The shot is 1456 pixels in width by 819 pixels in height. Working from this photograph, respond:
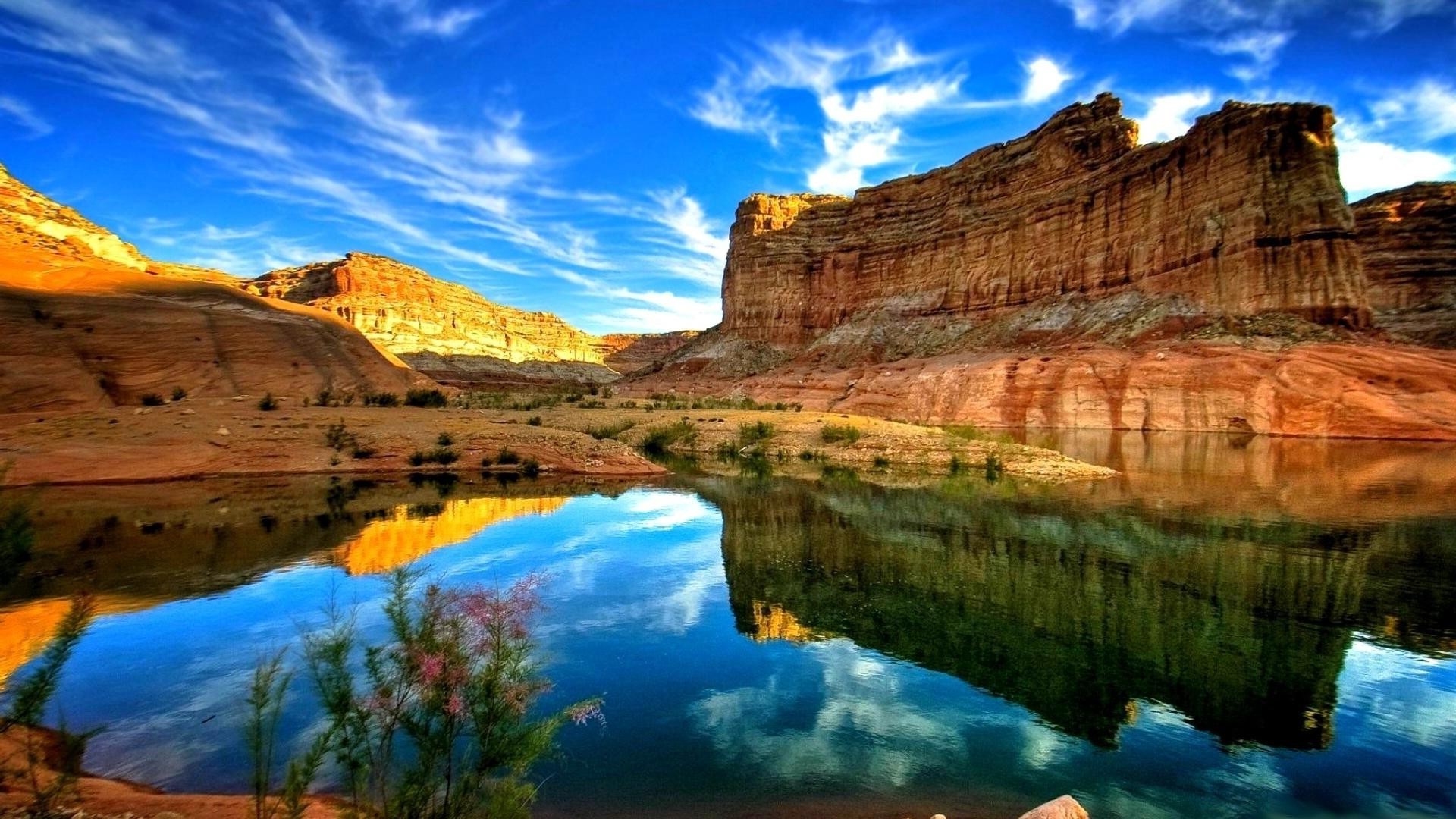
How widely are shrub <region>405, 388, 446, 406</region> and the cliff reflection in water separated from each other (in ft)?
Result: 74.5

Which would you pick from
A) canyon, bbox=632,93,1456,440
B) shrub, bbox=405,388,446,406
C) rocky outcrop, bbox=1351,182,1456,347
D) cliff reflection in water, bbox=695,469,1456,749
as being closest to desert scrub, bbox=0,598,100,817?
cliff reflection in water, bbox=695,469,1456,749

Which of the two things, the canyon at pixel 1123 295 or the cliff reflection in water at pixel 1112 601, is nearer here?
the cliff reflection in water at pixel 1112 601

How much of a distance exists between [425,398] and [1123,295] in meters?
52.4

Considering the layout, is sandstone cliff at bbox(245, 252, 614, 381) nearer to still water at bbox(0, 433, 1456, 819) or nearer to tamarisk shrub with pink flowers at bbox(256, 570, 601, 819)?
still water at bbox(0, 433, 1456, 819)

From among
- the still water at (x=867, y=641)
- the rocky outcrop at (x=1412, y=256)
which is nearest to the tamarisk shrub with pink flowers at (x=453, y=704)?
the still water at (x=867, y=641)

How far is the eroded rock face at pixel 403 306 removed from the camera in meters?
99.2

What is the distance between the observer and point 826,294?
81750mm

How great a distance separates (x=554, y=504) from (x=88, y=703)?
10622 mm

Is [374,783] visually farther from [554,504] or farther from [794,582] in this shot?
[554,504]

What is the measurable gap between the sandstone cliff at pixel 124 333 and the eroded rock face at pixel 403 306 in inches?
2416

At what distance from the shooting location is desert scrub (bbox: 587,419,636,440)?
29.3m

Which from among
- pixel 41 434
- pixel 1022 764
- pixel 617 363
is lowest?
pixel 1022 764

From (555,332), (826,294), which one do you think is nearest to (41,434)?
(826,294)

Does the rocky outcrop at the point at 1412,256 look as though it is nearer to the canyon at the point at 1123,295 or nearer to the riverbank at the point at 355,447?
the canyon at the point at 1123,295
